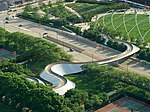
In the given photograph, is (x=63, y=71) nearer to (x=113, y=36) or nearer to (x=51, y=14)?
(x=113, y=36)

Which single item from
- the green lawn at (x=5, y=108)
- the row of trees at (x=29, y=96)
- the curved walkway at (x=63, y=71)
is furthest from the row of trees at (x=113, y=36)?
the green lawn at (x=5, y=108)

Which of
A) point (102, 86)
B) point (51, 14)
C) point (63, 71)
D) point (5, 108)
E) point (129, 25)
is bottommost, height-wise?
point (5, 108)

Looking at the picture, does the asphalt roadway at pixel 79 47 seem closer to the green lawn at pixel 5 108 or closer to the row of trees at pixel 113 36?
the row of trees at pixel 113 36

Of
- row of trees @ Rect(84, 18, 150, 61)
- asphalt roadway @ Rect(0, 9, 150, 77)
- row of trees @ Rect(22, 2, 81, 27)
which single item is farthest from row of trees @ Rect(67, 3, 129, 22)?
asphalt roadway @ Rect(0, 9, 150, 77)

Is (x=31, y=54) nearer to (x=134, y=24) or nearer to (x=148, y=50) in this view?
(x=148, y=50)

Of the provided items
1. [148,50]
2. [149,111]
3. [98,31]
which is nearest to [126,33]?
[98,31]

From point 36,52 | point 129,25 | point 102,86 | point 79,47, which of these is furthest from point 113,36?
point 102,86
